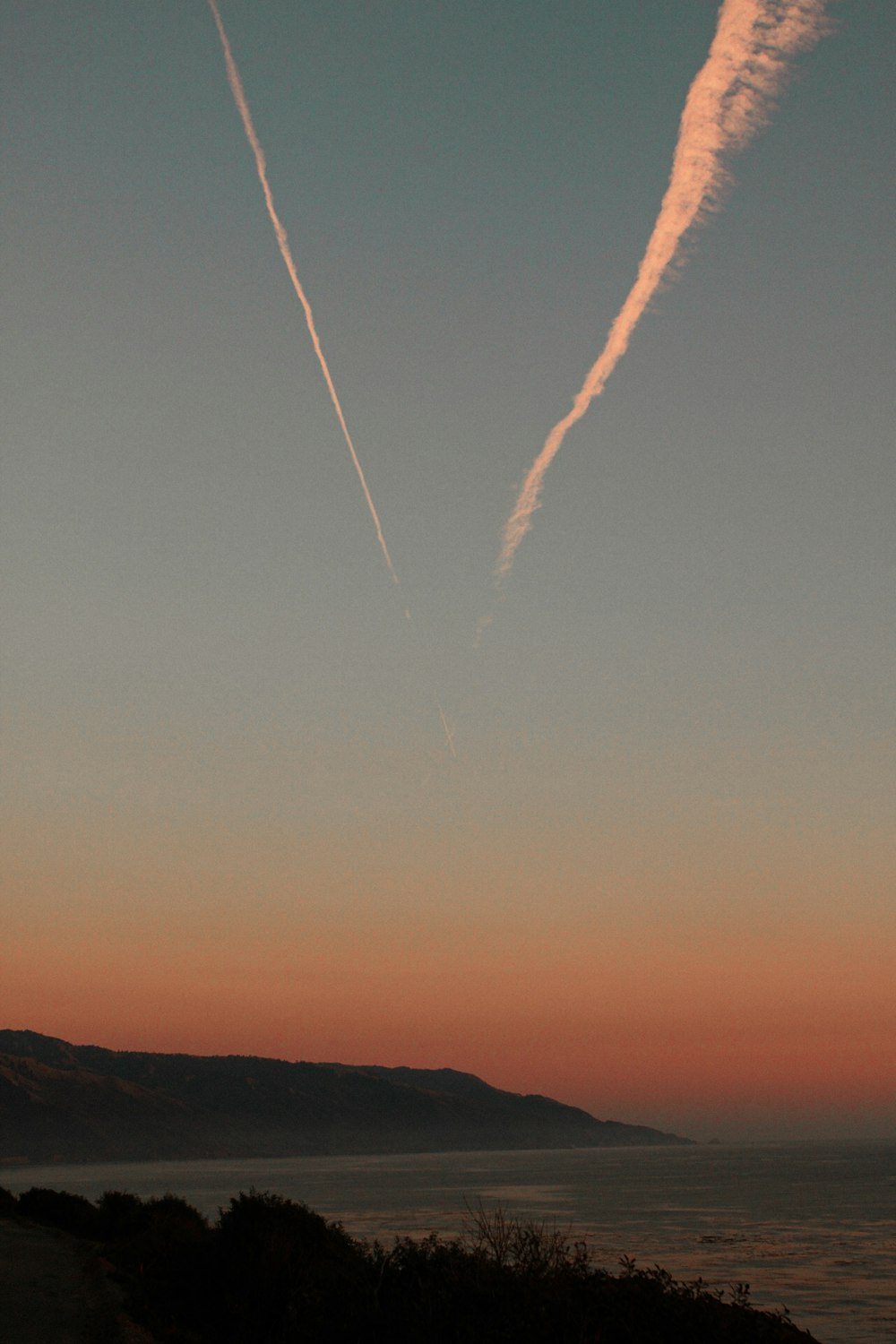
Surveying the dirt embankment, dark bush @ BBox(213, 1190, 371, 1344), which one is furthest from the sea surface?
the dirt embankment

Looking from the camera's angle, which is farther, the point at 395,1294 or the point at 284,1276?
the point at 284,1276

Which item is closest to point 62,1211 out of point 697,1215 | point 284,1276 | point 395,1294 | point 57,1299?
A: point 284,1276

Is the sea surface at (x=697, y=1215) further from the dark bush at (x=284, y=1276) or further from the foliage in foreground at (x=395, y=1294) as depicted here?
the foliage in foreground at (x=395, y=1294)

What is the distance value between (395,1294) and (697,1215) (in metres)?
81.0

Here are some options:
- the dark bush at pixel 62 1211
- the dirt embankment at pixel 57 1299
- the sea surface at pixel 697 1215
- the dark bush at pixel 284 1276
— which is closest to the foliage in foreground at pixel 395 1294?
the dark bush at pixel 284 1276

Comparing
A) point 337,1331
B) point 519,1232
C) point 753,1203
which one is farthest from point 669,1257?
point 753,1203

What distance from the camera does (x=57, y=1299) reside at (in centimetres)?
2202

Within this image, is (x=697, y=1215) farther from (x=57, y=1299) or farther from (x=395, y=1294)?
(x=57, y=1299)

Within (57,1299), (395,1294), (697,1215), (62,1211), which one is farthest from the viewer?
(697,1215)

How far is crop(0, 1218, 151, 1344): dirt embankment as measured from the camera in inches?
747

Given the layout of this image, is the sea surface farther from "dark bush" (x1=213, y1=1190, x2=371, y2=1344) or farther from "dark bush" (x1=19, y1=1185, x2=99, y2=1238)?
"dark bush" (x1=213, y1=1190, x2=371, y2=1344)

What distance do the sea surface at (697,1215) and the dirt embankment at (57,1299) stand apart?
21.9 meters

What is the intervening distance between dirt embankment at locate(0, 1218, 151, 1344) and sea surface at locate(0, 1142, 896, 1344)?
21928mm

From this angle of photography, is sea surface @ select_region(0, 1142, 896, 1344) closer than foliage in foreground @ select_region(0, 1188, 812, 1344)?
No
